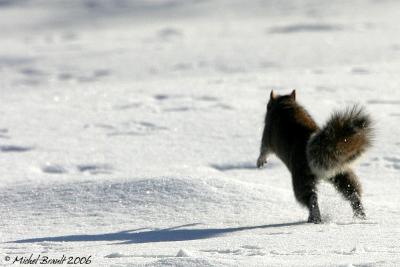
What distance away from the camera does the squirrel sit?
4934 mm

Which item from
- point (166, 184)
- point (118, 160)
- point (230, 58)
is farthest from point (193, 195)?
point (230, 58)

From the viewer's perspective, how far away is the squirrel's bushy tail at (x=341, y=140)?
4.92 m

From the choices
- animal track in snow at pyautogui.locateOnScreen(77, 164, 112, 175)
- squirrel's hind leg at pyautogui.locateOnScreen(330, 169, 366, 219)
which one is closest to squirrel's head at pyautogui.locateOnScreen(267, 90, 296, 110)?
squirrel's hind leg at pyautogui.locateOnScreen(330, 169, 366, 219)

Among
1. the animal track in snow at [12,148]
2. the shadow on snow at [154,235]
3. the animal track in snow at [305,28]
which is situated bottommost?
the animal track in snow at [305,28]

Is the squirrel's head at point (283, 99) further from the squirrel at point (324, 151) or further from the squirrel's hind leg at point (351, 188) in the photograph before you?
the squirrel's hind leg at point (351, 188)

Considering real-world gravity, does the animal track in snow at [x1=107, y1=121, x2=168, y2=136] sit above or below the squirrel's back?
below

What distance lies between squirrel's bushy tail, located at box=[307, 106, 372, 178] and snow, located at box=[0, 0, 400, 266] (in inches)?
6.1

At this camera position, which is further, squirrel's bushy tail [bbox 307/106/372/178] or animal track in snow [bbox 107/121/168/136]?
animal track in snow [bbox 107/121/168/136]

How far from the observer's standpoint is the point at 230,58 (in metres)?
15.6

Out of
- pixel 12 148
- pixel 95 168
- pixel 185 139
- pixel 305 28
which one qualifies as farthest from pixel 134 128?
pixel 305 28

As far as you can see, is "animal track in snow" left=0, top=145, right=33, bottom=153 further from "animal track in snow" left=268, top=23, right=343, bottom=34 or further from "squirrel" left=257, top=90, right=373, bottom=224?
"animal track in snow" left=268, top=23, right=343, bottom=34

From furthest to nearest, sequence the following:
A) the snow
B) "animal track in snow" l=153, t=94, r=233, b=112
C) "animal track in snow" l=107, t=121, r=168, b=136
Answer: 1. "animal track in snow" l=153, t=94, r=233, b=112
2. "animal track in snow" l=107, t=121, r=168, b=136
3. the snow

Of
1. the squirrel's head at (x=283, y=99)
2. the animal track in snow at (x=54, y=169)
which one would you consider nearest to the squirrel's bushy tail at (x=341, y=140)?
the squirrel's head at (x=283, y=99)

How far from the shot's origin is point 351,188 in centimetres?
522
